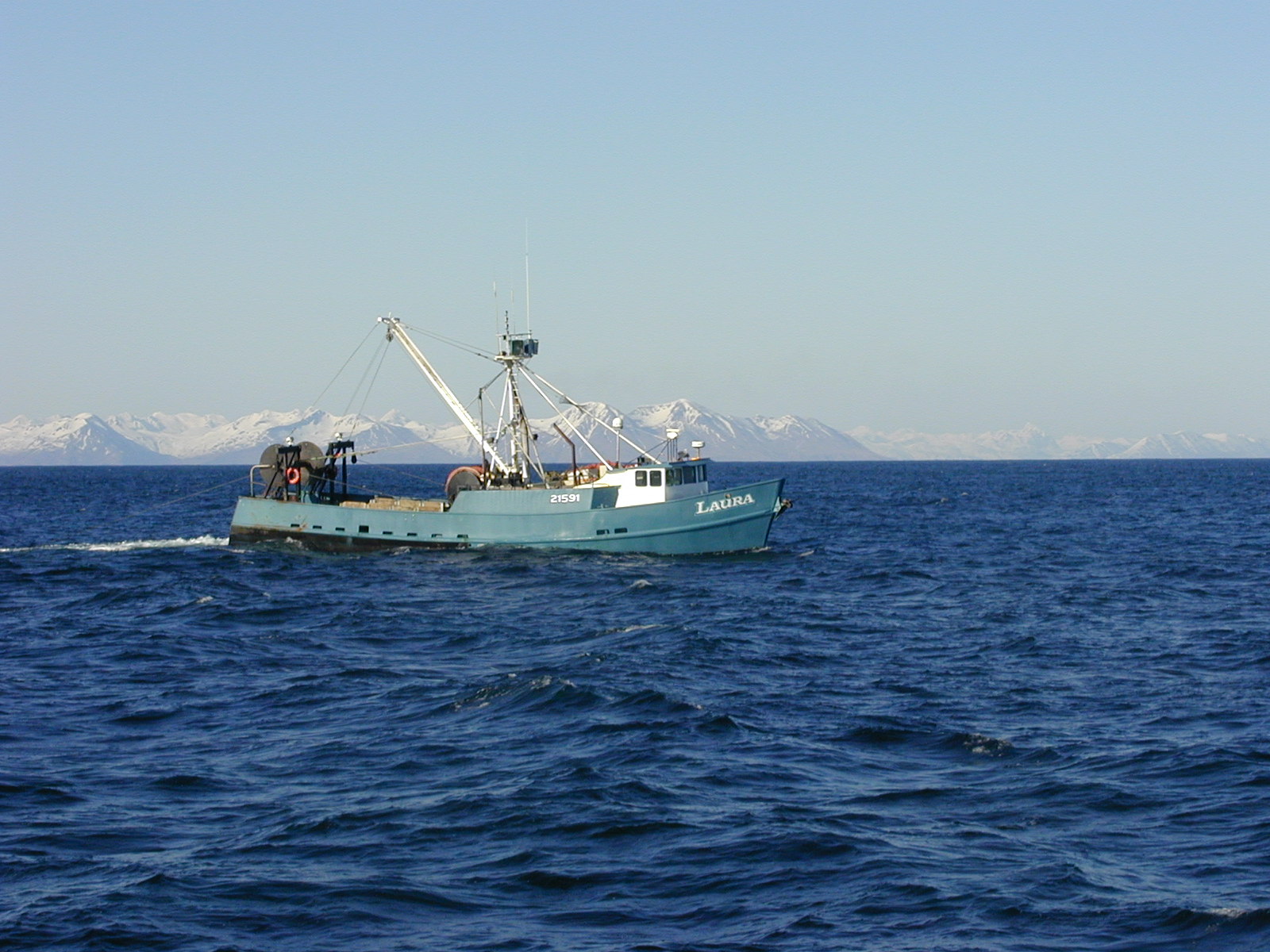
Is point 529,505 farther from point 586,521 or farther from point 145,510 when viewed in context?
point 145,510

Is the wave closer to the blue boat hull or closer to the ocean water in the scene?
the blue boat hull

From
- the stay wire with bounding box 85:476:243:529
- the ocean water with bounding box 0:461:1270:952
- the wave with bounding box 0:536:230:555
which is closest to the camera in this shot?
the ocean water with bounding box 0:461:1270:952

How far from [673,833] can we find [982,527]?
189 feet

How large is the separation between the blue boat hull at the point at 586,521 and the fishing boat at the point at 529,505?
0.04 meters

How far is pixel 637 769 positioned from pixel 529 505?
29.7 m

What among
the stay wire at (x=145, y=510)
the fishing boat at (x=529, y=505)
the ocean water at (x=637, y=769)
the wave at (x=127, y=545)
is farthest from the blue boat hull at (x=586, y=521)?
the stay wire at (x=145, y=510)

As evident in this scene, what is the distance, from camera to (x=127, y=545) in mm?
59625

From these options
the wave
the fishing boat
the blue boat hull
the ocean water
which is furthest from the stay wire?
the ocean water

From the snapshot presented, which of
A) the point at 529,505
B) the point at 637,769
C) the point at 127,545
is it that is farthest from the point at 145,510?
the point at 637,769

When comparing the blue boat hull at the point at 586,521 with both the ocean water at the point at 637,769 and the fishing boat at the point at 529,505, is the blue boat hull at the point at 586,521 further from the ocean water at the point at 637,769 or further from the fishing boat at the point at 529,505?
the ocean water at the point at 637,769

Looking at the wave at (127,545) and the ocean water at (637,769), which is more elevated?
the wave at (127,545)

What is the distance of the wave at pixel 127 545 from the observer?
57.4m

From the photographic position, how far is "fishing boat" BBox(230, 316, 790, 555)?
47938mm

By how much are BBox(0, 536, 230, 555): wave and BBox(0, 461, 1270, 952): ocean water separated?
60.8ft
